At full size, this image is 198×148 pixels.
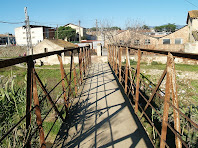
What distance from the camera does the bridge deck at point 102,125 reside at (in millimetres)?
2285

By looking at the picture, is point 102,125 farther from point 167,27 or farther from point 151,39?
point 167,27

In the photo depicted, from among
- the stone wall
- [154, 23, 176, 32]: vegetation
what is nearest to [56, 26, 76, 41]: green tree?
the stone wall

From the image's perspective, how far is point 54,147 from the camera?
2193mm

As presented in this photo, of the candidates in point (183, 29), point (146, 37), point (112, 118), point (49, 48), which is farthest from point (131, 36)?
point (112, 118)

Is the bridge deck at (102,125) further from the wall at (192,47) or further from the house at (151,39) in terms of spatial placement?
the house at (151,39)

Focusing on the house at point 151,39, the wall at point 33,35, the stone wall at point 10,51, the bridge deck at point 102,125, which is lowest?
the bridge deck at point 102,125

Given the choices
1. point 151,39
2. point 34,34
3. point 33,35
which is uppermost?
point 34,34

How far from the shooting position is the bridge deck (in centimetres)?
229

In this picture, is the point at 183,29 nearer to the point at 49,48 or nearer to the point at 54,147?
the point at 49,48

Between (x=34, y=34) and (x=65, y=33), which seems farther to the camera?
(x=65, y=33)

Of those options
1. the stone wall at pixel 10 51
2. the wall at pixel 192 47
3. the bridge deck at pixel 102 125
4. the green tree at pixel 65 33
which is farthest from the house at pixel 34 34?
the bridge deck at pixel 102 125

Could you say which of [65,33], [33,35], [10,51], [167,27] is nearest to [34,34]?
[33,35]

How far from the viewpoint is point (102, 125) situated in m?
2.72

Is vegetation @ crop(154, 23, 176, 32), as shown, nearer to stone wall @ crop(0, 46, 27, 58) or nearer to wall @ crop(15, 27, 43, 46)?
wall @ crop(15, 27, 43, 46)
